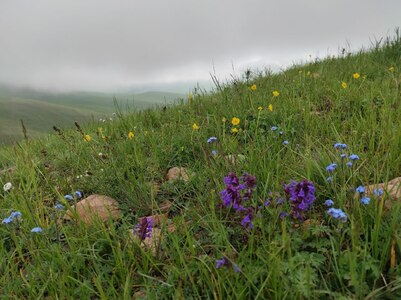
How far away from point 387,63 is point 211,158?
482 centimetres

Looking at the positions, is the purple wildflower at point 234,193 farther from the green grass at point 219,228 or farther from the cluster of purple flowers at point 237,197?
the green grass at point 219,228

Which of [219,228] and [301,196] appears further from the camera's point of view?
[219,228]

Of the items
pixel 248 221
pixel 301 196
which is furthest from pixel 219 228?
pixel 301 196

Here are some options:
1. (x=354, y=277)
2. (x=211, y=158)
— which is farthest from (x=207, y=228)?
(x=354, y=277)

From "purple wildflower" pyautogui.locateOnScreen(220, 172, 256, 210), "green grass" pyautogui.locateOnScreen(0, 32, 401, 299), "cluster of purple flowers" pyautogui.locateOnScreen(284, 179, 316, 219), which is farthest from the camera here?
"purple wildflower" pyautogui.locateOnScreen(220, 172, 256, 210)

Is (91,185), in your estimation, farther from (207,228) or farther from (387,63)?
(387,63)

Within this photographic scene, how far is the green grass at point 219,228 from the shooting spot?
1.53m

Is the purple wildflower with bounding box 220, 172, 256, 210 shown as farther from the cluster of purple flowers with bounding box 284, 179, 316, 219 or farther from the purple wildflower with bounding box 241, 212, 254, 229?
the cluster of purple flowers with bounding box 284, 179, 316, 219

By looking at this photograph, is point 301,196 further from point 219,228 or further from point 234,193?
point 219,228

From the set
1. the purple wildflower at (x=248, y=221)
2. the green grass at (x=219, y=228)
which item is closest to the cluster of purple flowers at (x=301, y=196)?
the green grass at (x=219, y=228)

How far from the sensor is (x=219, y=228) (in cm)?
186

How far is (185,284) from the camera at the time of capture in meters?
1.64

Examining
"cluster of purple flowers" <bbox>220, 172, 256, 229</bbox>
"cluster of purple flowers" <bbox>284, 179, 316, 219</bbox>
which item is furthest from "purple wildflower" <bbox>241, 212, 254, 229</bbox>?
"cluster of purple flowers" <bbox>284, 179, 316, 219</bbox>

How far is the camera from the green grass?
1529 millimetres
